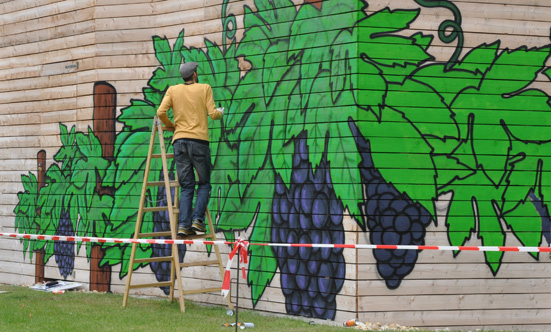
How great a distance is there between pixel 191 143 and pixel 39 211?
4.15 m

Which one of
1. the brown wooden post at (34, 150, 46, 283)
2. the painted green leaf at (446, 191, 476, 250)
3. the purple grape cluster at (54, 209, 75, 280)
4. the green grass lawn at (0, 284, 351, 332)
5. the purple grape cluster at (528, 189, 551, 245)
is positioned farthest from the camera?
the brown wooden post at (34, 150, 46, 283)

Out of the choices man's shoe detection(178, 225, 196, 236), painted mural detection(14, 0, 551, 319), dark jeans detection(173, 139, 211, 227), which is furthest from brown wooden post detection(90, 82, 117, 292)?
man's shoe detection(178, 225, 196, 236)

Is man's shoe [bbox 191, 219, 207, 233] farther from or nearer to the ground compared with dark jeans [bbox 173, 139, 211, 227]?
nearer to the ground

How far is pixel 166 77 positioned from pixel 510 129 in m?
4.28

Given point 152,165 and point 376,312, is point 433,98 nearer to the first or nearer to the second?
point 376,312

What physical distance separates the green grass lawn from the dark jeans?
1030 mm

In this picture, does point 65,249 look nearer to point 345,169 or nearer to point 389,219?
point 345,169

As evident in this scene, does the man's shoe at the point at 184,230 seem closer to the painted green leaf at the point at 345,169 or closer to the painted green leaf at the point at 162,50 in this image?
the painted green leaf at the point at 345,169

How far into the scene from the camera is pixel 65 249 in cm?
1181

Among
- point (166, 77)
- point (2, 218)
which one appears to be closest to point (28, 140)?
point (2, 218)

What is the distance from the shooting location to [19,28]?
12.9 metres

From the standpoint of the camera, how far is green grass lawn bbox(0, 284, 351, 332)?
835cm

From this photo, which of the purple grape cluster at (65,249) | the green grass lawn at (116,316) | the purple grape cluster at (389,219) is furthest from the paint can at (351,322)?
the purple grape cluster at (65,249)

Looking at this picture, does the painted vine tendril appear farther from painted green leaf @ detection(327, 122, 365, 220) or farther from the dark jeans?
the dark jeans
